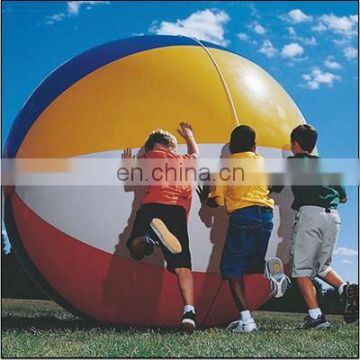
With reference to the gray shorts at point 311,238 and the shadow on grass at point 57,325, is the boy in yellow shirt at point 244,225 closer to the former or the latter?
the gray shorts at point 311,238

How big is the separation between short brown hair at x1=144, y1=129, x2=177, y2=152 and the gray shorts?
845 mm

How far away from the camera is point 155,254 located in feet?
12.4

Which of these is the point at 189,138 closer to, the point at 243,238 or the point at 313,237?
the point at 243,238

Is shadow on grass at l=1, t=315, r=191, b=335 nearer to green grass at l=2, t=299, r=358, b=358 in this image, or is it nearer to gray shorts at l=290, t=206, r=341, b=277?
green grass at l=2, t=299, r=358, b=358

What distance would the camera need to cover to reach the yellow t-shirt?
147 inches

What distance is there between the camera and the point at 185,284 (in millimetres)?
3650

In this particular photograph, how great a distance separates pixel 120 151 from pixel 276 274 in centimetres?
108

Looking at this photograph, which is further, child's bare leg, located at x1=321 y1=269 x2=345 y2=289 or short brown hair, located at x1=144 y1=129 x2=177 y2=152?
child's bare leg, located at x1=321 y1=269 x2=345 y2=289

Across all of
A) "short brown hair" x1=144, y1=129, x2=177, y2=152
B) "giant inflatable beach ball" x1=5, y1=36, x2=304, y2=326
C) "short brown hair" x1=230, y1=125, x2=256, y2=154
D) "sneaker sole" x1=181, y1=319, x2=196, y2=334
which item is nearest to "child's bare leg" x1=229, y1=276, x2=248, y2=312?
"giant inflatable beach ball" x1=5, y1=36, x2=304, y2=326

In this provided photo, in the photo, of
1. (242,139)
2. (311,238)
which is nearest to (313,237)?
(311,238)

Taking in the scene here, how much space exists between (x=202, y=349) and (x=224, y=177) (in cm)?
97

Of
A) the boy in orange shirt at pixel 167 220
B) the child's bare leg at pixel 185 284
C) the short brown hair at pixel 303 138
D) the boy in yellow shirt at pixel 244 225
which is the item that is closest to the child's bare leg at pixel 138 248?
the boy in orange shirt at pixel 167 220

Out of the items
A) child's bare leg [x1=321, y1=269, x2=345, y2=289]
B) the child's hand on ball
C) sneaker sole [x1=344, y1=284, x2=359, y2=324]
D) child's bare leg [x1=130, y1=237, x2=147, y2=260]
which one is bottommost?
sneaker sole [x1=344, y1=284, x2=359, y2=324]

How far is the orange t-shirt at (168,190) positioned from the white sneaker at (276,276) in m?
0.54
